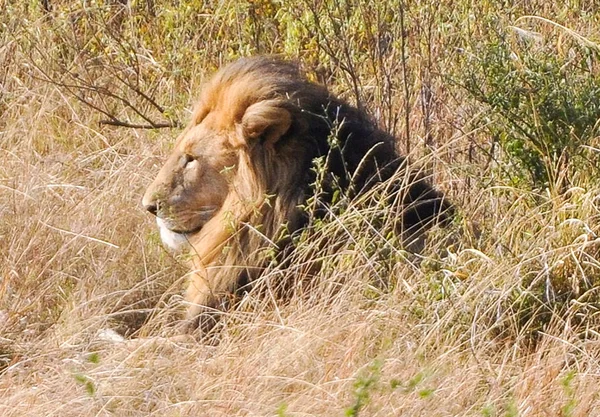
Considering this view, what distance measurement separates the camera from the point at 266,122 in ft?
15.9

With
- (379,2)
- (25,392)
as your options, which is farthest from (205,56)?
(25,392)

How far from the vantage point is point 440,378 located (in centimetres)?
395

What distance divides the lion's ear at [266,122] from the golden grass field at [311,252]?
41 cm

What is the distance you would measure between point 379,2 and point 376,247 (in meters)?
1.60

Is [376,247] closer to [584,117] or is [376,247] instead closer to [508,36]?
[584,117]

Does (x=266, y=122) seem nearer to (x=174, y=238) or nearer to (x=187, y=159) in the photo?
(x=187, y=159)

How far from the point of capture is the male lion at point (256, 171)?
491 cm

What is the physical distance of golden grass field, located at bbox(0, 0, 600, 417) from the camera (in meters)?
3.89

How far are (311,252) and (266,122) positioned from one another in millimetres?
493

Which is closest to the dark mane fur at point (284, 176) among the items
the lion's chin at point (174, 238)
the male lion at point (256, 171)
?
the male lion at point (256, 171)

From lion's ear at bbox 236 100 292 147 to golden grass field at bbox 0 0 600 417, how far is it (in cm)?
41

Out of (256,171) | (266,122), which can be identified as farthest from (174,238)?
(266,122)

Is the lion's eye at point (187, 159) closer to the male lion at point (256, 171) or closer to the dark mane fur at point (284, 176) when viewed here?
the male lion at point (256, 171)

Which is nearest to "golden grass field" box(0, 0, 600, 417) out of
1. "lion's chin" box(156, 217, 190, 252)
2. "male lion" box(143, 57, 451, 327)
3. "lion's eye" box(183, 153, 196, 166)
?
"lion's chin" box(156, 217, 190, 252)
